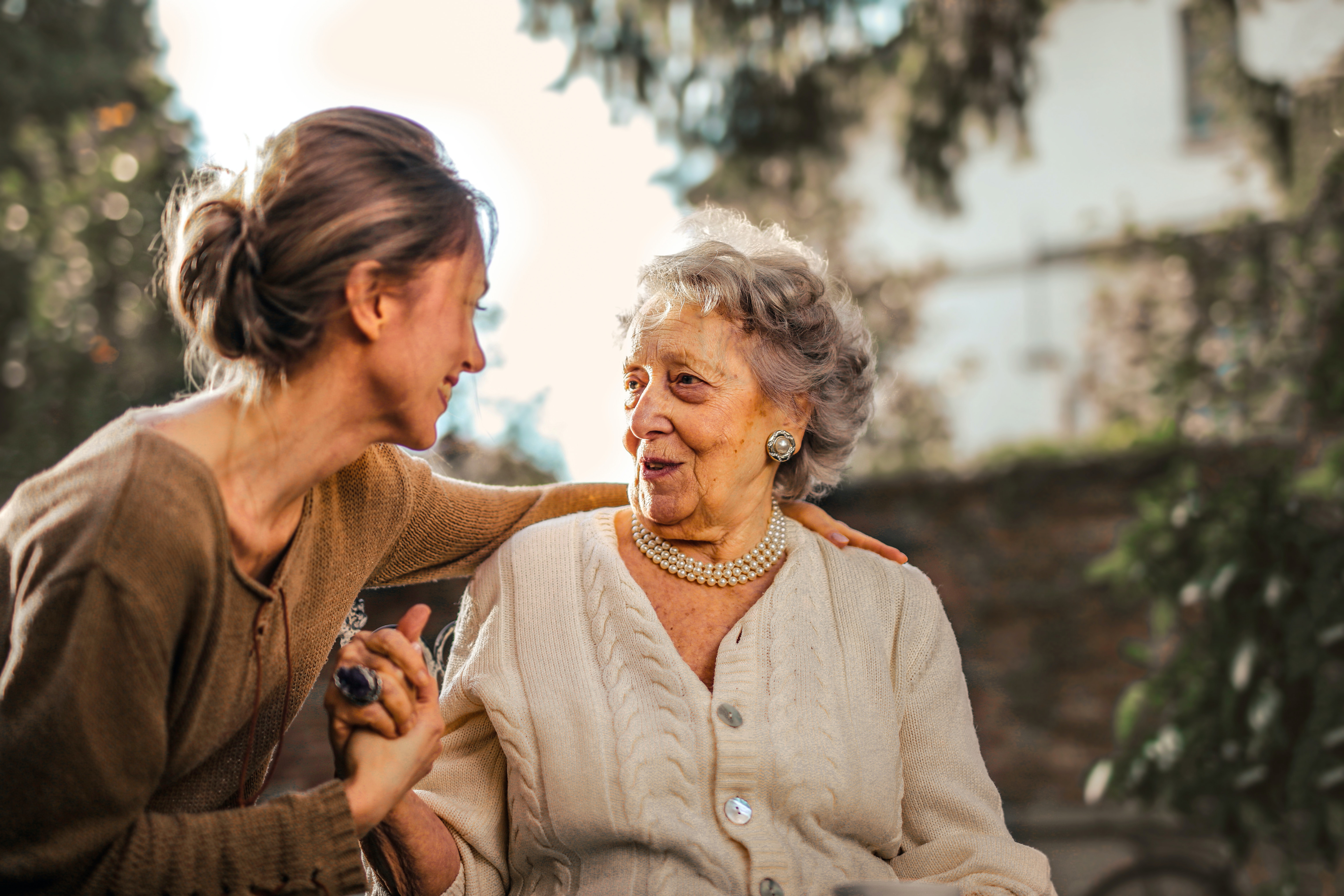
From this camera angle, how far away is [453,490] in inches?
84.4

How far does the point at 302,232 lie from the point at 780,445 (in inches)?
42.5

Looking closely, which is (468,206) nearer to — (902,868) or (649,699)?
(649,699)

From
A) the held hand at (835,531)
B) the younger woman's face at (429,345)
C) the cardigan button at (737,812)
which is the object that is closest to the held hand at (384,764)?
the younger woman's face at (429,345)

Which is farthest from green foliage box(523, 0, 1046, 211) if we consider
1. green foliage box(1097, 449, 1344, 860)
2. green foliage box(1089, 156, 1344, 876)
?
green foliage box(1097, 449, 1344, 860)

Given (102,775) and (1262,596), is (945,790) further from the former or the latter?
(1262,596)

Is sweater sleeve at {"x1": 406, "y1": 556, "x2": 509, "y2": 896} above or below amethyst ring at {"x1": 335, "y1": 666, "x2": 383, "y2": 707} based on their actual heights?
below

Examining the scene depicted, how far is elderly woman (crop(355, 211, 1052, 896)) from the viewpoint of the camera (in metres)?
1.87

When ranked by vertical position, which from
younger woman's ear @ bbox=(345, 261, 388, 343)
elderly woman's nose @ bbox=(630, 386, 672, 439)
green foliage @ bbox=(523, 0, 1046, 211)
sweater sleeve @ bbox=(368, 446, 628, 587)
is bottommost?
sweater sleeve @ bbox=(368, 446, 628, 587)

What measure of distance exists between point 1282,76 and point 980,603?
11.7 feet

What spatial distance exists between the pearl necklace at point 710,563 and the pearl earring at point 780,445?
175 mm

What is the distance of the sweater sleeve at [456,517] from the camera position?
80.6 inches

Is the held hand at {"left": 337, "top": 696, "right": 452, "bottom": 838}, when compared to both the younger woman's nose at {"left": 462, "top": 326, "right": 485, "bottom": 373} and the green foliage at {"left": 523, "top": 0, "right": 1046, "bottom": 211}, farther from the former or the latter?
the green foliage at {"left": 523, "top": 0, "right": 1046, "bottom": 211}

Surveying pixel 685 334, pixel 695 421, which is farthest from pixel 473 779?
pixel 685 334

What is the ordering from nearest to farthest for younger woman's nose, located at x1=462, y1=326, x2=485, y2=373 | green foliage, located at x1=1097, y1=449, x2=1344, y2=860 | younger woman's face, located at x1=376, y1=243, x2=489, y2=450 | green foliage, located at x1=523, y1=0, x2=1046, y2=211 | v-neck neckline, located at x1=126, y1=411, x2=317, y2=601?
1. v-neck neckline, located at x1=126, y1=411, x2=317, y2=601
2. younger woman's face, located at x1=376, y1=243, x2=489, y2=450
3. younger woman's nose, located at x1=462, y1=326, x2=485, y2=373
4. green foliage, located at x1=1097, y1=449, x2=1344, y2=860
5. green foliage, located at x1=523, y1=0, x2=1046, y2=211
